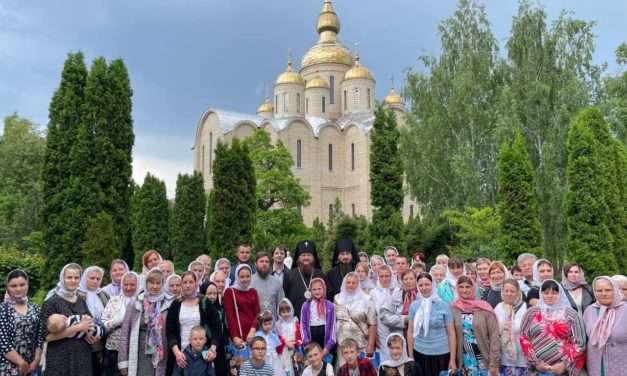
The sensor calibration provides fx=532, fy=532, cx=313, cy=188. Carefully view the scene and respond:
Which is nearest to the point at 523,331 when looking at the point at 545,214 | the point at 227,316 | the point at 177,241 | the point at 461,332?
the point at 461,332

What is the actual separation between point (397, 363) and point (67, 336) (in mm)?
2918

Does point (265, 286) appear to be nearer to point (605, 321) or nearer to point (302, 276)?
point (302, 276)

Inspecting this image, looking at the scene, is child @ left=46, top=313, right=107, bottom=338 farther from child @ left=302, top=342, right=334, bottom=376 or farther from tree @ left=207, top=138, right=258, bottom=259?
tree @ left=207, top=138, right=258, bottom=259

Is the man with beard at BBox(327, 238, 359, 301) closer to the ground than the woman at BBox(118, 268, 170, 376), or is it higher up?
higher up

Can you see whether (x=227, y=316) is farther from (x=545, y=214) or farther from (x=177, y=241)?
(x=177, y=241)

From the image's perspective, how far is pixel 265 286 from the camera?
19.8 ft

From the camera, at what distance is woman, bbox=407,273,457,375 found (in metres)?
5.13

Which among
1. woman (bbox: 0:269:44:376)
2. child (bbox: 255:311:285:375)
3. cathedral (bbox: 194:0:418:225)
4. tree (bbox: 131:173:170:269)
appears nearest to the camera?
woman (bbox: 0:269:44:376)

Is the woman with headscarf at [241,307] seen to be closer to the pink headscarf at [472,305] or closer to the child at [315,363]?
the child at [315,363]

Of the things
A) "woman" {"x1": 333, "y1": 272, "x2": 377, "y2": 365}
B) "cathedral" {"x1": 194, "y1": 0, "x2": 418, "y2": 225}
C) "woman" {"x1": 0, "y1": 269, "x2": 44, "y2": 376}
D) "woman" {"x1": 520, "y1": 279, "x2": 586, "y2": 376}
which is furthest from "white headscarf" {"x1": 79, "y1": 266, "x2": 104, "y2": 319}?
"cathedral" {"x1": 194, "y1": 0, "x2": 418, "y2": 225}

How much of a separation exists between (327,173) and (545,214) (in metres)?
22.0

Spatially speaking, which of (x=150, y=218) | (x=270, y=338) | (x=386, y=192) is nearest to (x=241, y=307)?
(x=270, y=338)

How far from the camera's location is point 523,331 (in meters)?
4.89

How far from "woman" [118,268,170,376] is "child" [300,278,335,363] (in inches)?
55.3
